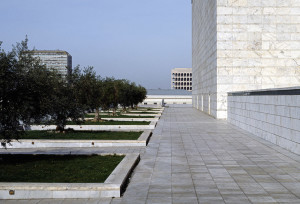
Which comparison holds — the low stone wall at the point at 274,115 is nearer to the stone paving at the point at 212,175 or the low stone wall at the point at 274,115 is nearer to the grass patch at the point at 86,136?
the stone paving at the point at 212,175

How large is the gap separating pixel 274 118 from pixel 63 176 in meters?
11.5

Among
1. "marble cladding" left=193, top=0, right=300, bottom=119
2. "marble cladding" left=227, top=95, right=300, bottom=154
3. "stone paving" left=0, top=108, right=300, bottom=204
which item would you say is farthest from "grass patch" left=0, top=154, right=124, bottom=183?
"marble cladding" left=193, top=0, right=300, bottom=119

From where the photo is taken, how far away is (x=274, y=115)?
17938 mm

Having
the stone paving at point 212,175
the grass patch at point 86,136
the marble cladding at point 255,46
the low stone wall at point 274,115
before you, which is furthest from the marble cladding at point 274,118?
the marble cladding at point 255,46

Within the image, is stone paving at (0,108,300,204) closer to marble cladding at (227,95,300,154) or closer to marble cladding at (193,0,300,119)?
marble cladding at (227,95,300,154)

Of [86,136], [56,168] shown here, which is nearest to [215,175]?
[56,168]

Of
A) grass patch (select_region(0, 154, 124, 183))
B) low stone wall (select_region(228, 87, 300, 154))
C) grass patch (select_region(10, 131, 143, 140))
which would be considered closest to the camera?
grass patch (select_region(0, 154, 124, 183))

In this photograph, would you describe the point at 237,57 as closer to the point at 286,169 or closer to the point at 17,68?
the point at 286,169

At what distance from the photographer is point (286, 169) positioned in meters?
11.6

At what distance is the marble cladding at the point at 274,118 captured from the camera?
14.9 metres

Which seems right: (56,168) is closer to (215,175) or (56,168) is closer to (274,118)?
(215,175)

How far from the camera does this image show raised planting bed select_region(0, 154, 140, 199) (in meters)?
8.55

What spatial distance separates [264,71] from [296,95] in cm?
2140

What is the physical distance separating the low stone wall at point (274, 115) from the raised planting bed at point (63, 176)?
6756 millimetres
